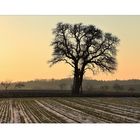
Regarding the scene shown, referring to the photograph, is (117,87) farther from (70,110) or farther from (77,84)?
(70,110)

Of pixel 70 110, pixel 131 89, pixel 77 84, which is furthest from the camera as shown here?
pixel 77 84

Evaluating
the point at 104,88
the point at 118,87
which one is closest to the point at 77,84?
the point at 104,88

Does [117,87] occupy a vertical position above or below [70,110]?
above

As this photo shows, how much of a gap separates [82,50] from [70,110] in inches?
39.1

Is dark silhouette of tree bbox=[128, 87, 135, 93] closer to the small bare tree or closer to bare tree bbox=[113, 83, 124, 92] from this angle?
bare tree bbox=[113, 83, 124, 92]

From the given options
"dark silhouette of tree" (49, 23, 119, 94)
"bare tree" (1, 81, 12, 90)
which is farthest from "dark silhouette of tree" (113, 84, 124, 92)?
"bare tree" (1, 81, 12, 90)

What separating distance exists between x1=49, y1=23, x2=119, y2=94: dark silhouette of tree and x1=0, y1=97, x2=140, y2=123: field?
1.00 feet

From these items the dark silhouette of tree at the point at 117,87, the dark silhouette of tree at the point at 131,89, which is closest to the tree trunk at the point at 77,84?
the dark silhouette of tree at the point at 117,87

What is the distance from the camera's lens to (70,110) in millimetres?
9641

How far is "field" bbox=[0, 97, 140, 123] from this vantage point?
948 cm

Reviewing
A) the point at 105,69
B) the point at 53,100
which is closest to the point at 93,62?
the point at 105,69

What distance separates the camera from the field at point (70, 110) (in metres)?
9.48

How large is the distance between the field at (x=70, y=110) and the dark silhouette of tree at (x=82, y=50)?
1.00ft

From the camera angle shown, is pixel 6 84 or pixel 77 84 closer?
pixel 6 84
